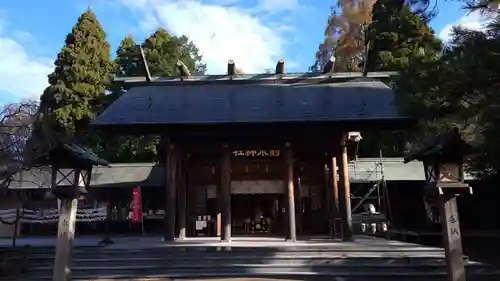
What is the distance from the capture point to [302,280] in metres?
9.21

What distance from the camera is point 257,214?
1764 centimetres

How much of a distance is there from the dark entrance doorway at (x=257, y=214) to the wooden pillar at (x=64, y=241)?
31.7 ft

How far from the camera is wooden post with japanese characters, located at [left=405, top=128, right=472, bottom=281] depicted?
7.48 m

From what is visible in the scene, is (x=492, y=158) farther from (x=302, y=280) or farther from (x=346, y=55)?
(x=346, y=55)

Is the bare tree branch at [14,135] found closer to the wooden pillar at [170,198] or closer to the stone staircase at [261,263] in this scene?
the stone staircase at [261,263]

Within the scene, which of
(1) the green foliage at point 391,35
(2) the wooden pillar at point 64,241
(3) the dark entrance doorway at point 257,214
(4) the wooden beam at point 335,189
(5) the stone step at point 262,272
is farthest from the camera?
(1) the green foliage at point 391,35

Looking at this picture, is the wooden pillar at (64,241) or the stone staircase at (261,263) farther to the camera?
the stone staircase at (261,263)

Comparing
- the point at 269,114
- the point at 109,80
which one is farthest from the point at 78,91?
the point at 269,114

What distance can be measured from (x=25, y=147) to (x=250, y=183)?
7.66 m

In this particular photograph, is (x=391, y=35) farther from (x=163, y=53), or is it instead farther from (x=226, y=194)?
(x=226, y=194)

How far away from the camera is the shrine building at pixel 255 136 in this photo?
13.1m

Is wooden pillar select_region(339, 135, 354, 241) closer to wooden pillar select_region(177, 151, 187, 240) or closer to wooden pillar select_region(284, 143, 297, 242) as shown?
wooden pillar select_region(284, 143, 297, 242)

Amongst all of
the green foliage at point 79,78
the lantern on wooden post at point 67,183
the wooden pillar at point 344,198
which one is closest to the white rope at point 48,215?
the green foliage at point 79,78

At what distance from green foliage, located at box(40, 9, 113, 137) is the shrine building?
9.60 m
